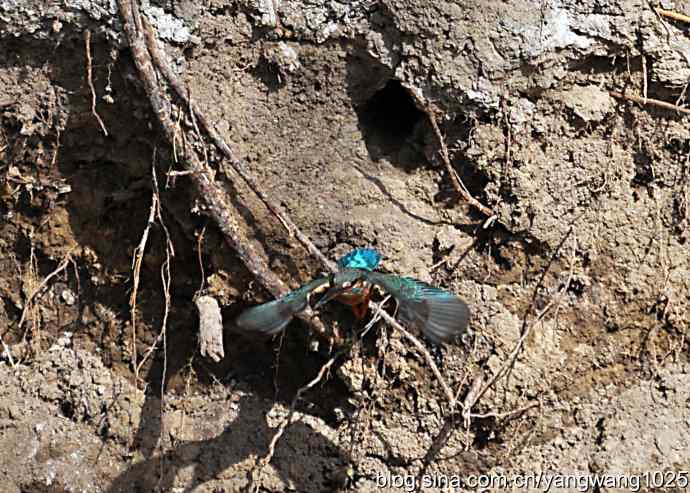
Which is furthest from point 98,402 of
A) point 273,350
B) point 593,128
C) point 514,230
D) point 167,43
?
point 593,128

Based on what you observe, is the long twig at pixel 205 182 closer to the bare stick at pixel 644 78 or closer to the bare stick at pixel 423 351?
the bare stick at pixel 423 351

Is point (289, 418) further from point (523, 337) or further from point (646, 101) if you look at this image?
point (646, 101)

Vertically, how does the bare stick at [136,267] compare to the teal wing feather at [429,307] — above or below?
below

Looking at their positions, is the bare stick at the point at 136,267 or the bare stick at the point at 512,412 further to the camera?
the bare stick at the point at 136,267

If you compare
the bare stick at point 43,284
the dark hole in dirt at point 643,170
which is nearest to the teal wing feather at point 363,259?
the dark hole in dirt at point 643,170

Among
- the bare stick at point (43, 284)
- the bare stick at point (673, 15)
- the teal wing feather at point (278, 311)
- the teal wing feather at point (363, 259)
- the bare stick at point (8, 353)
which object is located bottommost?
the bare stick at point (8, 353)

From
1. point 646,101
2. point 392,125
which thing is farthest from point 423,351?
point 646,101

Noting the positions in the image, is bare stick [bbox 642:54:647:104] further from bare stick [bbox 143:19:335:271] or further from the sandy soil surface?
bare stick [bbox 143:19:335:271]
